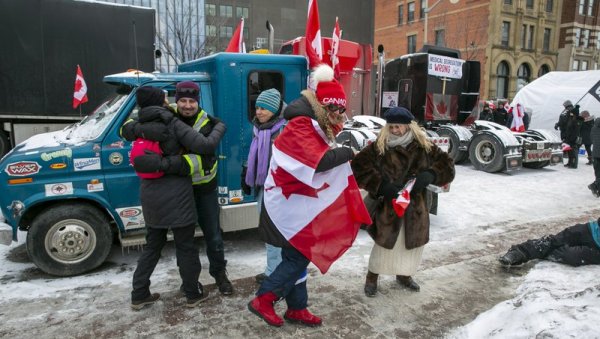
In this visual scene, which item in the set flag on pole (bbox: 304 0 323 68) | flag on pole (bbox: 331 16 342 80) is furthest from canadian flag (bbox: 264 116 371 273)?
flag on pole (bbox: 331 16 342 80)

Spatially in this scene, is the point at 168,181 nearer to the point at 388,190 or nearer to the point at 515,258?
the point at 388,190

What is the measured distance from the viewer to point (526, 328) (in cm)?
304

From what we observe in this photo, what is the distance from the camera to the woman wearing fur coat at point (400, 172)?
381 centimetres

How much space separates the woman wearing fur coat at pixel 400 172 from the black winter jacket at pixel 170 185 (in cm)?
150

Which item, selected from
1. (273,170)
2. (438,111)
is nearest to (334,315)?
(273,170)

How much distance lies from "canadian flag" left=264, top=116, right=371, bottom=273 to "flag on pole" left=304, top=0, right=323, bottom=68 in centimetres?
219

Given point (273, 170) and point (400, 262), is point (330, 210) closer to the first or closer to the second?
point (273, 170)

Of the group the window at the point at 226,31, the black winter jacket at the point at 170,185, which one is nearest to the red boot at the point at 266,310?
the black winter jacket at the point at 170,185

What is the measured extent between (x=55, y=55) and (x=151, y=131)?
7800 mm

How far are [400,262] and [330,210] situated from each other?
117 cm

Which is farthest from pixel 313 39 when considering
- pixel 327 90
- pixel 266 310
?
pixel 266 310

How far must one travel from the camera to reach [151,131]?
333 cm

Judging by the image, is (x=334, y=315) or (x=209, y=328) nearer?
(x=209, y=328)

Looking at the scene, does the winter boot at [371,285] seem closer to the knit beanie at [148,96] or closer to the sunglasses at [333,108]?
the sunglasses at [333,108]
